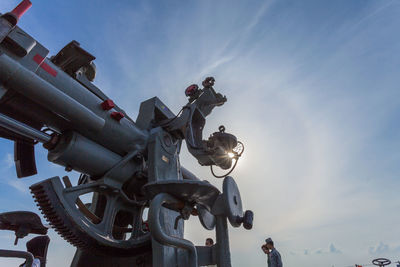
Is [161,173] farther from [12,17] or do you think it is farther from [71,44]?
[12,17]

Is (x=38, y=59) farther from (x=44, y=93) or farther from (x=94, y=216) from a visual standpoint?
(x=94, y=216)

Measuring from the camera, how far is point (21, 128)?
9.66 ft

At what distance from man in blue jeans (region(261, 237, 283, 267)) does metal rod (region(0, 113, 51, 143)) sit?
17.8ft

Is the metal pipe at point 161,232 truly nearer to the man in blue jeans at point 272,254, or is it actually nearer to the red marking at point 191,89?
the red marking at point 191,89

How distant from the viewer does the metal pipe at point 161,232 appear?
2.26 meters

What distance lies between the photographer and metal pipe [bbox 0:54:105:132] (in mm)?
2676

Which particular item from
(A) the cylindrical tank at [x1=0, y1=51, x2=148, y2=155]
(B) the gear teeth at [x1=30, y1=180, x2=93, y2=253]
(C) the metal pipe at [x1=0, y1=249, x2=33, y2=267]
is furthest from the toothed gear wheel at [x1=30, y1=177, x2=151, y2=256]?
(C) the metal pipe at [x1=0, y1=249, x2=33, y2=267]

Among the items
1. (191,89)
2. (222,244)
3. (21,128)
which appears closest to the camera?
(222,244)

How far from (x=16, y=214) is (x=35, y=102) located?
1.26 meters

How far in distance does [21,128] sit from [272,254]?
5.75m

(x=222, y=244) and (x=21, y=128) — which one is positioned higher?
(x=21, y=128)

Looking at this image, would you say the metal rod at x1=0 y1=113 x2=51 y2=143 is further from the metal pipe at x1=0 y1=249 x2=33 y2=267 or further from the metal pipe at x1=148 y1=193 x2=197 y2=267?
the metal pipe at x1=148 y1=193 x2=197 y2=267

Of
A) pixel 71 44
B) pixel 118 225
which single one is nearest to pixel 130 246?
pixel 118 225

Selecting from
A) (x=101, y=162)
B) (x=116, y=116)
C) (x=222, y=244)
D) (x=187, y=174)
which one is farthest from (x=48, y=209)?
(x=187, y=174)
